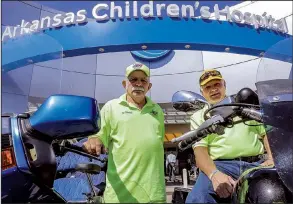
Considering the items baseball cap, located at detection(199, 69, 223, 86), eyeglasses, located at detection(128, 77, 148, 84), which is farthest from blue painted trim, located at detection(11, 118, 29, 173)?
baseball cap, located at detection(199, 69, 223, 86)

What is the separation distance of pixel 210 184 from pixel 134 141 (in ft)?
1.68

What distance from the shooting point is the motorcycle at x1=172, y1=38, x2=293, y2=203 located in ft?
3.27

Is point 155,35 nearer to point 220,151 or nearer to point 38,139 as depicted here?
point 220,151

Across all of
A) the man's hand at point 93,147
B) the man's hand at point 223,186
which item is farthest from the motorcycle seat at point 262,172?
the man's hand at point 93,147

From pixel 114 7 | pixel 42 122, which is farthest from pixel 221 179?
pixel 114 7

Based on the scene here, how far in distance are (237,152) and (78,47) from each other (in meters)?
5.64

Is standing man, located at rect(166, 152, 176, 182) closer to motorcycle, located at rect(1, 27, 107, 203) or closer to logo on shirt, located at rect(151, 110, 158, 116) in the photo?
logo on shirt, located at rect(151, 110, 158, 116)

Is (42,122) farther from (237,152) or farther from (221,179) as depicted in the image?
(237,152)

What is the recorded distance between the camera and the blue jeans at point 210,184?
5.60 ft

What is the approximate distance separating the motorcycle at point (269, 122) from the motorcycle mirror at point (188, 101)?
0.47 meters

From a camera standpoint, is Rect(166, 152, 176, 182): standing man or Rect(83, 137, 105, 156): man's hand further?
Rect(166, 152, 176, 182): standing man

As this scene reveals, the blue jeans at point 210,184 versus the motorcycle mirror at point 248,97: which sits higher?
the motorcycle mirror at point 248,97

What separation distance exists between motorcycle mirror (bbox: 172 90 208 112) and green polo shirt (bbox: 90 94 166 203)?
25 cm

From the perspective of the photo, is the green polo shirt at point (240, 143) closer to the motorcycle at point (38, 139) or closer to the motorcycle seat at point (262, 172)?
the motorcycle seat at point (262, 172)
